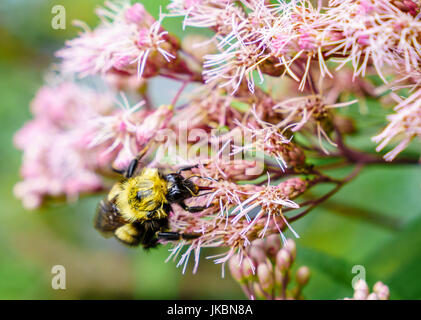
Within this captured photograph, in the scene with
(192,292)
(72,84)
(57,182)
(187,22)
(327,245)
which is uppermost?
(72,84)

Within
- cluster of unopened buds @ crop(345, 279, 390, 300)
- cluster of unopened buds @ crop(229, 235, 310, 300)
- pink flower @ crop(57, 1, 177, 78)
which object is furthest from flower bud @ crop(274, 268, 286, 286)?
pink flower @ crop(57, 1, 177, 78)

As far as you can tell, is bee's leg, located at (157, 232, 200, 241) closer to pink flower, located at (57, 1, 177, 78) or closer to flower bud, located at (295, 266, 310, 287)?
flower bud, located at (295, 266, 310, 287)

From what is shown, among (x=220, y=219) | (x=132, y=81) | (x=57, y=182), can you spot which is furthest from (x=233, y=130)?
(x=57, y=182)

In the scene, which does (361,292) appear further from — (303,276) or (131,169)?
(131,169)

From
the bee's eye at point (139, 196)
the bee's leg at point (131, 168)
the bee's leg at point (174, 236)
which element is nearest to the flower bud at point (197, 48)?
the bee's leg at point (131, 168)

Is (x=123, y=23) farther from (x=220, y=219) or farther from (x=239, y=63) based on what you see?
(x=220, y=219)

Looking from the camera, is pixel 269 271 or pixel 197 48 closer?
pixel 269 271

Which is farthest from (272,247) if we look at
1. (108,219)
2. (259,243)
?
(108,219)
